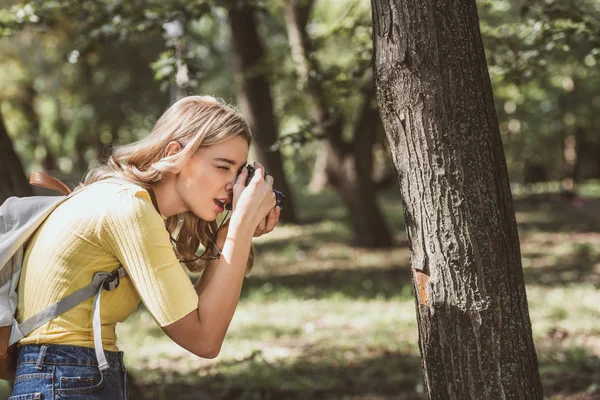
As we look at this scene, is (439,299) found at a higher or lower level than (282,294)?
higher

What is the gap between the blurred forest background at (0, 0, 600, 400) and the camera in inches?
174

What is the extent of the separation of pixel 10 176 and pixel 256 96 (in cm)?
952

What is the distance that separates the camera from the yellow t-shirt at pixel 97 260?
1.95 m

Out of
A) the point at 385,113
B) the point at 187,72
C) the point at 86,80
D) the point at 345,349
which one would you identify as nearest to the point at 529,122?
the point at 86,80

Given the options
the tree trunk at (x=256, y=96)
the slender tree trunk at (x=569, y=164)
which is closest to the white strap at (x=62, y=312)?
the tree trunk at (x=256, y=96)

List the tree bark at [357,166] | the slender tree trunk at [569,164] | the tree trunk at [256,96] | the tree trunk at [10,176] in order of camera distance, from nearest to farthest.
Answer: the tree trunk at [10,176] < the tree bark at [357,166] < the tree trunk at [256,96] < the slender tree trunk at [569,164]

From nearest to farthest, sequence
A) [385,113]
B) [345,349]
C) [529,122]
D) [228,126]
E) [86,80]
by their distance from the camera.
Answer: [228,126], [385,113], [345,349], [529,122], [86,80]

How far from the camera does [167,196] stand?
2281 millimetres

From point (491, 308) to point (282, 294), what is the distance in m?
6.44

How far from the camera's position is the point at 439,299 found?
2.38 m

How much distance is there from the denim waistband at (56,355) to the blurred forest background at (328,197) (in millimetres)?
834

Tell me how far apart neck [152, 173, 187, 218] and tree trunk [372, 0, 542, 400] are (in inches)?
31.7

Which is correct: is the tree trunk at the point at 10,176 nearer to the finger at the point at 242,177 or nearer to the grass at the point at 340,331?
the grass at the point at 340,331

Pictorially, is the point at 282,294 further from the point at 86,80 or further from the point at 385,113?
the point at 86,80
